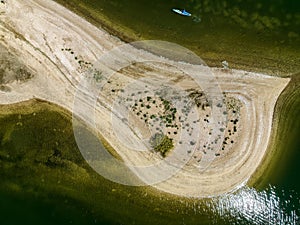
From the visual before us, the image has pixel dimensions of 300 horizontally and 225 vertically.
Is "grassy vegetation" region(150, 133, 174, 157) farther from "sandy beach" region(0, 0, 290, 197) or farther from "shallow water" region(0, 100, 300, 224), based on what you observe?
"shallow water" region(0, 100, 300, 224)

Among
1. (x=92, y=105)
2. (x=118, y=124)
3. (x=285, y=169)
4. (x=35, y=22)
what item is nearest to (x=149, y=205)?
(x=118, y=124)

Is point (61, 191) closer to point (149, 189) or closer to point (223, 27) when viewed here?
point (149, 189)

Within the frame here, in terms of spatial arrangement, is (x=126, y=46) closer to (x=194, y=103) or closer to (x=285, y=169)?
(x=194, y=103)

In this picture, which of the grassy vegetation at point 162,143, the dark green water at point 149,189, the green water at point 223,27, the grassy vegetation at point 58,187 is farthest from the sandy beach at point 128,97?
the green water at point 223,27

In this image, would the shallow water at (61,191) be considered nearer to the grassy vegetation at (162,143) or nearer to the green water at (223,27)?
the grassy vegetation at (162,143)

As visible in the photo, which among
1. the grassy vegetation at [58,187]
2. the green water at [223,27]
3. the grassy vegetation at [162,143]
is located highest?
the green water at [223,27]

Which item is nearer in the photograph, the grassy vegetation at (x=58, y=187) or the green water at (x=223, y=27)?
the grassy vegetation at (x=58, y=187)
